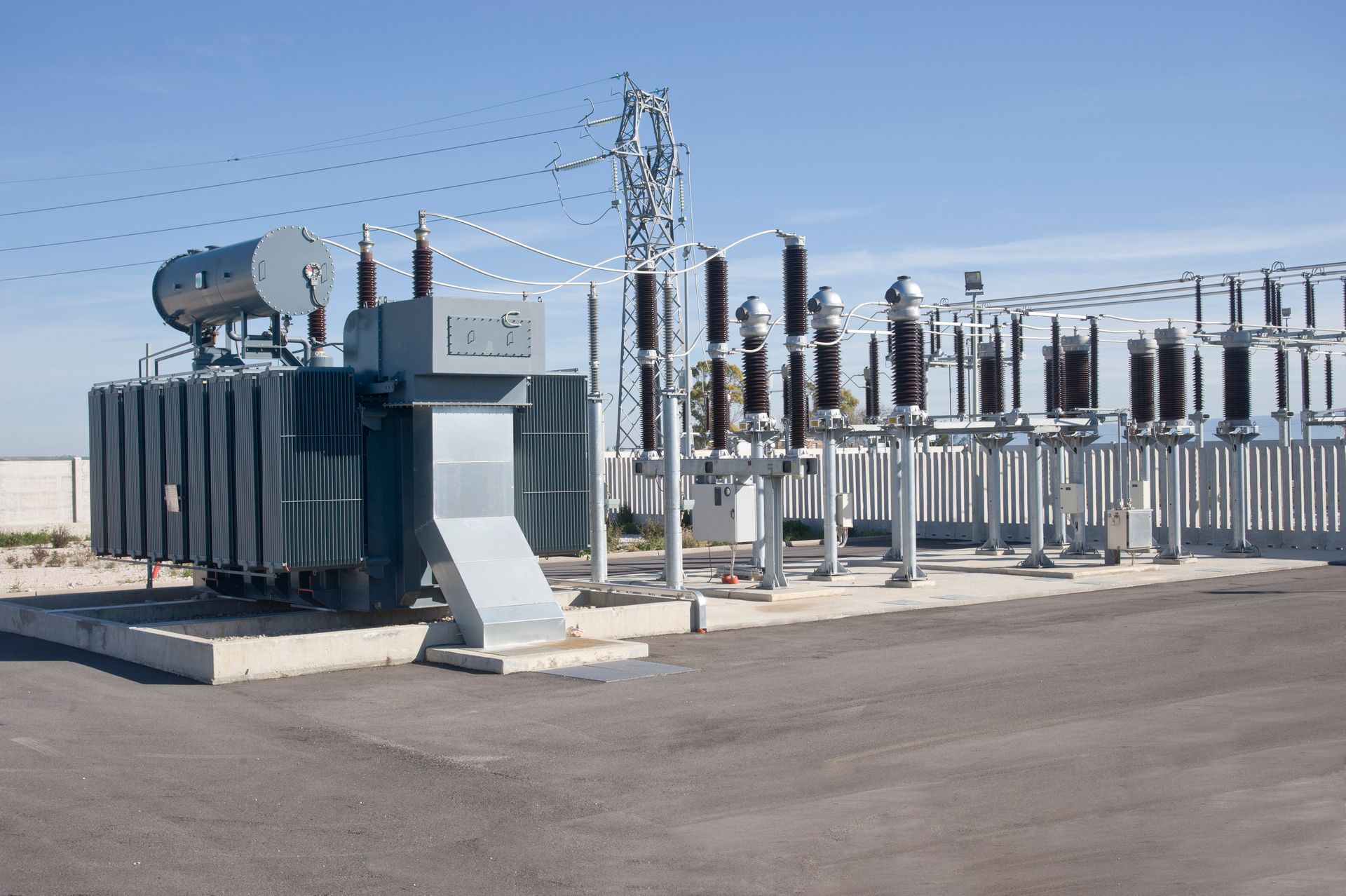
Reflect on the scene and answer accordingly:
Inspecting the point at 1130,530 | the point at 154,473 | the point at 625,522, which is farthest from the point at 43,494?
the point at 1130,530

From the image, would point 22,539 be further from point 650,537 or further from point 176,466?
point 176,466

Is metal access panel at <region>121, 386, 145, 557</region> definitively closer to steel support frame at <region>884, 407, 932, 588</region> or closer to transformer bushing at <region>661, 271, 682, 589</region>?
transformer bushing at <region>661, 271, 682, 589</region>

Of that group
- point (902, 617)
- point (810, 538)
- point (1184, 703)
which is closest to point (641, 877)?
point (1184, 703)

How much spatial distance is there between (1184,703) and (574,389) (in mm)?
9057

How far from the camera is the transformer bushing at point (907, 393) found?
74.8 ft

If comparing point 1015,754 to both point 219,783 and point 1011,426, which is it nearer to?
point 219,783

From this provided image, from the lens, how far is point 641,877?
7145 mm

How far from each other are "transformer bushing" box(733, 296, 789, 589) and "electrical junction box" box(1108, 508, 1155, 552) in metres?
7.62

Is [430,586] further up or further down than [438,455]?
further down

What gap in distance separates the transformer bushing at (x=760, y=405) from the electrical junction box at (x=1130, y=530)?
7622 millimetres

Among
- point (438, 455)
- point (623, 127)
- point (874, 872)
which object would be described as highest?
point (623, 127)

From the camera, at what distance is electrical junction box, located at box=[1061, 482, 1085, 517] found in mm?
28016

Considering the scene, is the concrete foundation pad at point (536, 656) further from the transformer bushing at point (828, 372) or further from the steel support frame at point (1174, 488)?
the steel support frame at point (1174, 488)

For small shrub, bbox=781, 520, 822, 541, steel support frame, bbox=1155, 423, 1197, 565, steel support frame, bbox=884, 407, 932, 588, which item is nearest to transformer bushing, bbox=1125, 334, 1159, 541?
steel support frame, bbox=1155, 423, 1197, 565
